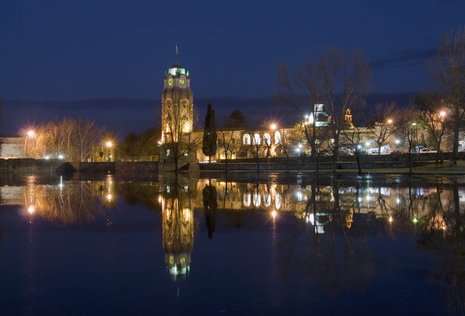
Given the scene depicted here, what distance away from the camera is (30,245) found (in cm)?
1439

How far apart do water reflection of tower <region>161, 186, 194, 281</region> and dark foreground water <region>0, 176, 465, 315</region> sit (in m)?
0.04

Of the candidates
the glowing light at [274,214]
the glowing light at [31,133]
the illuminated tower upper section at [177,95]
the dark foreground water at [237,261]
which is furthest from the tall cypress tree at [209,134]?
the dark foreground water at [237,261]

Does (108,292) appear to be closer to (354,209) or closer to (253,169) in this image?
(354,209)

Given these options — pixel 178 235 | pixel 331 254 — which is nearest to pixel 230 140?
pixel 178 235

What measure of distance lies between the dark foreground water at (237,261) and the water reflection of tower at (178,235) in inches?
1.5

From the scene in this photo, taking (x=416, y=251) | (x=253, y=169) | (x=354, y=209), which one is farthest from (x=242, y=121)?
(x=416, y=251)

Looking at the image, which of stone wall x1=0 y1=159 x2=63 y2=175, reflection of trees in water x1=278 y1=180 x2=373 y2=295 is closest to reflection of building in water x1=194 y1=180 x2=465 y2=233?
reflection of trees in water x1=278 y1=180 x2=373 y2=295

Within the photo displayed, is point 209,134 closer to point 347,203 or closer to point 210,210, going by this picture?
point 347,203

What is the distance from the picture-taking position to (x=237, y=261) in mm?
12172

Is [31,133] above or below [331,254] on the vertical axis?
above

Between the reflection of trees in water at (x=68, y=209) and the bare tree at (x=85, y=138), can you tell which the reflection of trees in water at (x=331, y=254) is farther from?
the bare tree at (x=85, y=138)

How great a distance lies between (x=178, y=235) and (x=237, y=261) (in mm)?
4003

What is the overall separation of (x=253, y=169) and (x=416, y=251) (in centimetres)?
5230

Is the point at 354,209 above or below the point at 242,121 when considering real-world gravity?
below
